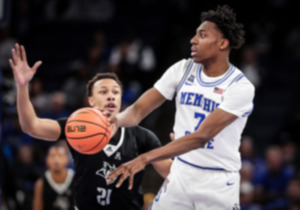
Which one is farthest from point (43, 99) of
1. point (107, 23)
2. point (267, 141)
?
point (267, 141)

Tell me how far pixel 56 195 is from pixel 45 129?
3000 mm

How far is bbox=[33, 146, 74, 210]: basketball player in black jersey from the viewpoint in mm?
7512

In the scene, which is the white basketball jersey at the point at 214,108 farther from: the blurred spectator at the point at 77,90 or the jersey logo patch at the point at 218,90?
the blurred spectator at the point at 77,90

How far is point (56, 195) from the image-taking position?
7566mm

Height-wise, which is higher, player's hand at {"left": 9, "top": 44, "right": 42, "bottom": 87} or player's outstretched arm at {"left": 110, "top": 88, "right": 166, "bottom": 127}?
player's hand at {"left": 9, "top": 44, "right": 42, "bottom": 87}

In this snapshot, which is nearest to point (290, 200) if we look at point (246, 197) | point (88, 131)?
point (246, 197)

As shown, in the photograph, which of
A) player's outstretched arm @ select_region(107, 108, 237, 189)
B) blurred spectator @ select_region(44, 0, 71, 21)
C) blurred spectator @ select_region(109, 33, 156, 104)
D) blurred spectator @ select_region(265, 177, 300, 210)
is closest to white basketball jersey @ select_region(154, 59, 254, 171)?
player's outstretched arm @ select_region(107, 108, 237, 189)

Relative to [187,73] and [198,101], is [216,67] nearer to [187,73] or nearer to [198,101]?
[187,73]

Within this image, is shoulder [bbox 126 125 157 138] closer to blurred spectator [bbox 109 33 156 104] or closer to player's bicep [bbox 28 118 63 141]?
player's bicep [bbox 28 118 63 141]

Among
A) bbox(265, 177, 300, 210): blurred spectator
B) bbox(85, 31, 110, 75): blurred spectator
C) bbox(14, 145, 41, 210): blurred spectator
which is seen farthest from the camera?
bbox(85, 31, 110, 75): blurred spectator

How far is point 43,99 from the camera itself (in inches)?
432

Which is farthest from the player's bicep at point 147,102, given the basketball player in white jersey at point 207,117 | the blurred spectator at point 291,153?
the blurred spectator at point 291,153

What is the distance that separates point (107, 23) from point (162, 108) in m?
3.77

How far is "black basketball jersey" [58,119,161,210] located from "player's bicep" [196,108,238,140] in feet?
3.92
